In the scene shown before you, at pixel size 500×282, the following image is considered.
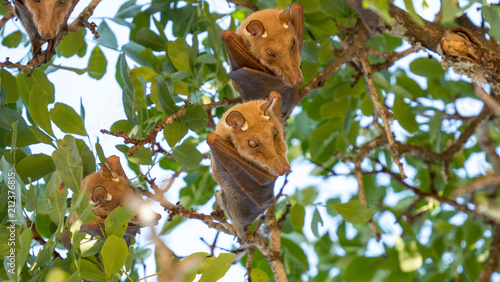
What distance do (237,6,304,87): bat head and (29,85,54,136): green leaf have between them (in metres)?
0.67

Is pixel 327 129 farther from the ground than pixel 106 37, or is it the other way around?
pixel 106 37

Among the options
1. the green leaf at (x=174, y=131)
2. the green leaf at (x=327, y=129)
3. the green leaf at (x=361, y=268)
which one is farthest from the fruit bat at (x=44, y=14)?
the green leaf at (x=361, y=268)

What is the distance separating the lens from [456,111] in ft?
10.2

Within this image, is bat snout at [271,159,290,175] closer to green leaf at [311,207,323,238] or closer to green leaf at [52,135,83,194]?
green leaf at [52,135,83,194]

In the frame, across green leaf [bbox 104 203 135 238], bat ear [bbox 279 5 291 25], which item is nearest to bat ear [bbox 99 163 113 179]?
green leaf [bbox 104 203 135 238]

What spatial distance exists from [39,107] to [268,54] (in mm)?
746

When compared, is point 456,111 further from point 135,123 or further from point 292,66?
point 135,123

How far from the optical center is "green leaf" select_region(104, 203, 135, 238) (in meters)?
1.32

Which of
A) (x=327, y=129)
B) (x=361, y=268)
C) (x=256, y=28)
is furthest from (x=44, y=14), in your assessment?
(x=361, y=268)

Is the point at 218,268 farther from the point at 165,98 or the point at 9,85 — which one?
the point at 9,85

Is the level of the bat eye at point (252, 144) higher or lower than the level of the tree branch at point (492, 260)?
higher

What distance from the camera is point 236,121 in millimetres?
1442

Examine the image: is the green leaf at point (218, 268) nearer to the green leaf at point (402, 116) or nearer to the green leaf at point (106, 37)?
the green leaf at point (106, 37)

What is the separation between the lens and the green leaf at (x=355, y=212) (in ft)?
6.03
